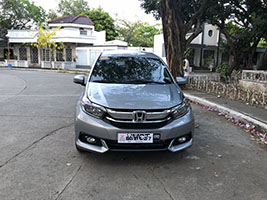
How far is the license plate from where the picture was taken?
3123 mm

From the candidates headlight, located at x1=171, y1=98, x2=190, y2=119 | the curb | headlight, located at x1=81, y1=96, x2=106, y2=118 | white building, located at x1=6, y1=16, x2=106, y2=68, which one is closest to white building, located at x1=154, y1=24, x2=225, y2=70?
white building, located at x1=6, y1=16, x2=106, y2=68

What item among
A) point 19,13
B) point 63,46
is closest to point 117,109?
point 63,46

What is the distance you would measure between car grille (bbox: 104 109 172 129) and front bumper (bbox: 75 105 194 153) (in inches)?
2.3

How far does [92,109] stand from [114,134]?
0.49m

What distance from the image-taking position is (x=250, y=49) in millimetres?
16938

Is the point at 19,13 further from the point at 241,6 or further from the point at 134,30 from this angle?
the point at 241,6

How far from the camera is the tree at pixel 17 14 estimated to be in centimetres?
3428

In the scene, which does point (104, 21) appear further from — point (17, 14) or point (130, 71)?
point (130, 71)

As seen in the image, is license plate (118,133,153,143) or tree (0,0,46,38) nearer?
license plate (118,133,153,143)

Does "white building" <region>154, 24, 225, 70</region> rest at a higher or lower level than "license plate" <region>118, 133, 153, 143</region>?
higher

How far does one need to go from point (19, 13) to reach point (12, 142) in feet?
122

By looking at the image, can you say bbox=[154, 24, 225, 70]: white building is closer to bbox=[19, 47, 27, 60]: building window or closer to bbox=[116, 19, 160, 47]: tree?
bbox=[116, 19, 160, 47]: tree

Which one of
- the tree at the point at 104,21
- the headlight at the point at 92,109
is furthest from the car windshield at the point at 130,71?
the tree at the point at 104,21

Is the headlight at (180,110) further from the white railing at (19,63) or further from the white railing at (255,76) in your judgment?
the white railing at (19,63)
